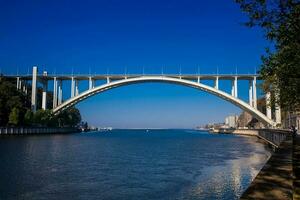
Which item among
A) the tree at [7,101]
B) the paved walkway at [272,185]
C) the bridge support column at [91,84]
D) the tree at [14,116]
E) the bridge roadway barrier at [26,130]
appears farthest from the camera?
the bridge support column at [91,84]

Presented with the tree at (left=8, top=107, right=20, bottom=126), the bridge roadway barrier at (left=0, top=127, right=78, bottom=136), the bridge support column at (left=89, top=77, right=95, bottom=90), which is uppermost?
the bridge support column at (left=89, top=77, right=95, bottom=90)

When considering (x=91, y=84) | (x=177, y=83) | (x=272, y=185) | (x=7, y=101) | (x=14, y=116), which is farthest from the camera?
(x=91, y=84)

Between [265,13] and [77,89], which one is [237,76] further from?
[265,13]

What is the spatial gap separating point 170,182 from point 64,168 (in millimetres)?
8498

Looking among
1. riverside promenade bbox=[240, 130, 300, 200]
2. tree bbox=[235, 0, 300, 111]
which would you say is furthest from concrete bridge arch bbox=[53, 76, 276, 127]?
riverside promenade bbox=[240, 130, 300, 200]

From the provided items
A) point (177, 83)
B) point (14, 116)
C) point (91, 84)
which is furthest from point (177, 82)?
point (14, 116)

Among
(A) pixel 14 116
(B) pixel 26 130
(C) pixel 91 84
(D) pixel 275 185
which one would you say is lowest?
(D) pixel 275 185

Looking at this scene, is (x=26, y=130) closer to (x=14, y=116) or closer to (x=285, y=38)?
(x=14, y=116)

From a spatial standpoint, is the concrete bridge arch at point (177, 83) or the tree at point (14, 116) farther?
the concrete bridge arch at point (177, 83)

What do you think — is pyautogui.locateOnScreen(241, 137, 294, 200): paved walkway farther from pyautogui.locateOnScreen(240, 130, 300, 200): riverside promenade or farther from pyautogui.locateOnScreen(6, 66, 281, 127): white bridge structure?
pyautogui.locateOnScreen(6, 66, 281, 127): white bridge structure

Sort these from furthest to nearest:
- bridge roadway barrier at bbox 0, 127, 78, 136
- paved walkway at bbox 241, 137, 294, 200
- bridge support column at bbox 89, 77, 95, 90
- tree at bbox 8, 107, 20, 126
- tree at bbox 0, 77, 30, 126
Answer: bridge support column at bbox 89, 77, 95, 90 → tree at bbox 8, 107, 20, 126 → tree at bbox 0, 77, 30, 126 → bridge roadway barrier at bbox 0, 127, 78, 136 → paved walkway at bbox 241, 137, 294, 200

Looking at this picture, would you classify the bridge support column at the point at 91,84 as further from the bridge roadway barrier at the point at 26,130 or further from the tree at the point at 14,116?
the bridge roadway barrier at the point at 26,130

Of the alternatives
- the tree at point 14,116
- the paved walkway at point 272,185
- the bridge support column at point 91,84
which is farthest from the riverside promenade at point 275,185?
the bridge support column at point 91,84

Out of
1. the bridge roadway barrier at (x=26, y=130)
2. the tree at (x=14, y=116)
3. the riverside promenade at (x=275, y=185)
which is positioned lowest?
A: the riverside promenade at (x=275, y=185)
